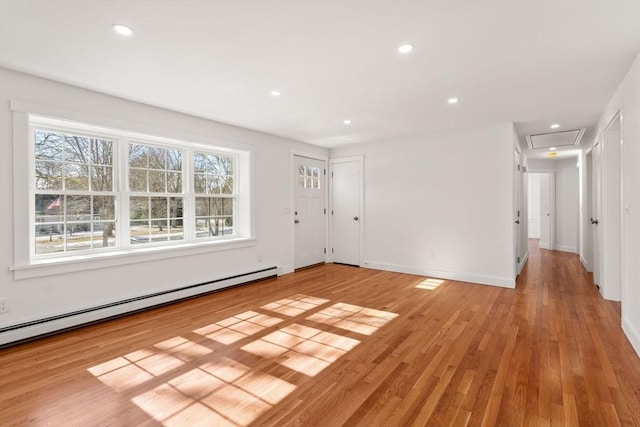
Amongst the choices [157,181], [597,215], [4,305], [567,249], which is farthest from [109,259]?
[567,249]

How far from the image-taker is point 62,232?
3.18m

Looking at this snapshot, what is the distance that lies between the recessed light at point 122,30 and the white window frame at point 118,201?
1429 mm

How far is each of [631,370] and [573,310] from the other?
1.43 metres

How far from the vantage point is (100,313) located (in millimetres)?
3219

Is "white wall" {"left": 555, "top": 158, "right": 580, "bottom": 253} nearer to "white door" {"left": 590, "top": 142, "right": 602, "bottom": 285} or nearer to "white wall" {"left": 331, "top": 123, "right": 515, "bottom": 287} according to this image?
"white door" {"left": 590, "top": 142, "right": 602, "bottom": 285}

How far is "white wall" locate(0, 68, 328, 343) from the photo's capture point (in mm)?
2719

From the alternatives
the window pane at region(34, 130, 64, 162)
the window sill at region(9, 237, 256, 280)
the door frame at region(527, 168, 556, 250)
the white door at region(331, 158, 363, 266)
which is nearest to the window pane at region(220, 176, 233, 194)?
the window sill at region(9, 237, 256, 280)

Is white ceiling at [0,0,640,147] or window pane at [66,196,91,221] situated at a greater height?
white ceiling at [0,0,640,147]

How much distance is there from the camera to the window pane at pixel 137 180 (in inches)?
145

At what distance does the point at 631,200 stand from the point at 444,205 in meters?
2.47

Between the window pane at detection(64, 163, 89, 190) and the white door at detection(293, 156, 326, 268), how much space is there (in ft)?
10.4

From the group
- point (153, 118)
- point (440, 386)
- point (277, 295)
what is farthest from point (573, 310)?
point (153, 118)

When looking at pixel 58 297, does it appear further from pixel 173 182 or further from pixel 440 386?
pixel 440 386

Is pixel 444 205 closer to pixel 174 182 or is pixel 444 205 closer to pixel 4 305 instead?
pixel 174 182
